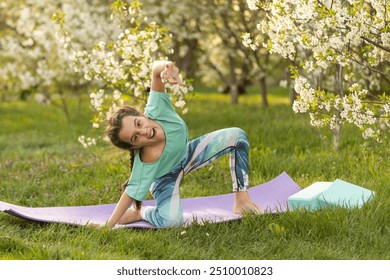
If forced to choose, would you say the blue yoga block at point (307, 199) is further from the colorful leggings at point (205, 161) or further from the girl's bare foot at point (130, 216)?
the girl's bare foot at point (130, 216)

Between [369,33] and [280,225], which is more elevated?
[369,33]

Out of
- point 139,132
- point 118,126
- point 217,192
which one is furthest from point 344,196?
point 118,126

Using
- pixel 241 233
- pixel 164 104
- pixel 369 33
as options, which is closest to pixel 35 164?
pixel 164 104

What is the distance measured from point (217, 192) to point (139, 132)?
117 centimetres

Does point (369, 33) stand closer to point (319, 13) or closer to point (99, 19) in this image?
point (319, 13)

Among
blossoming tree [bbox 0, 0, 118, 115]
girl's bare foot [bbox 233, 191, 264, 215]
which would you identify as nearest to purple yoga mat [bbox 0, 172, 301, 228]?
girl's bare foot [bbox 233, 191, 264, 215]

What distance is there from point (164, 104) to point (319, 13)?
1204 mm

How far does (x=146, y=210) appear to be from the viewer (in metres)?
4.68

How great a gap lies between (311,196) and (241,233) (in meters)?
0.65

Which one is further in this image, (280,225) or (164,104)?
(164,104)

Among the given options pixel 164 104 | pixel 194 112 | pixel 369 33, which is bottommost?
pixel 194 112

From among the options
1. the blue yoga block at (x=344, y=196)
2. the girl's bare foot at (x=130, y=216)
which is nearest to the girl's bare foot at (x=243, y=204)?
the blue yoga block at (x=344, y=196)
